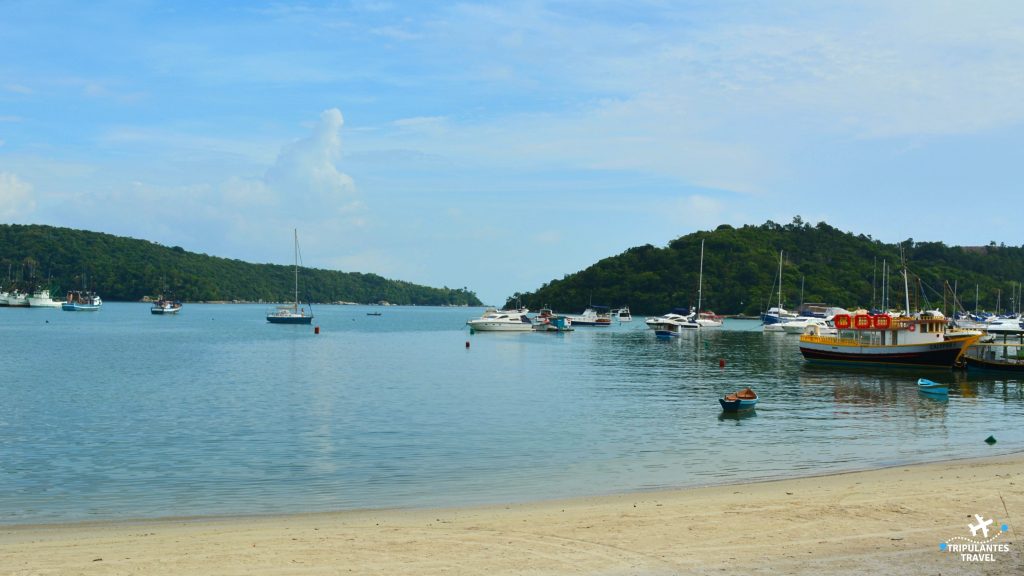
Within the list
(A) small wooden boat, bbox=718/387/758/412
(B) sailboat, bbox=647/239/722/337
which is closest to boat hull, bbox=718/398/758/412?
(A) small wooden boat, bbox=718/387/758/412

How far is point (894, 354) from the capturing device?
70.0m

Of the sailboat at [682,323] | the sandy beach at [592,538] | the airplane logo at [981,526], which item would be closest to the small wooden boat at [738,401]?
the sandy beach at [592,538]

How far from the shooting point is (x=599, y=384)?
5800cm

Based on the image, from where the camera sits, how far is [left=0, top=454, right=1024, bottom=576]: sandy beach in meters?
14.3

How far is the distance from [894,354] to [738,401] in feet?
116

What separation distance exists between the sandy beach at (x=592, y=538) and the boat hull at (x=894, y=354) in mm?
50680

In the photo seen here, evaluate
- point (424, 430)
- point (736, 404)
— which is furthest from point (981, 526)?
point (736, 404)

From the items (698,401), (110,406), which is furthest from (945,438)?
(110,406)

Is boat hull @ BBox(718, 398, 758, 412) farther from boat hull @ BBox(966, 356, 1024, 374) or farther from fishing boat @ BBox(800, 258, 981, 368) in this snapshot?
fishing boat @ BBox(800, 258, 981, 368)

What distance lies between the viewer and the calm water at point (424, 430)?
24.2 meters

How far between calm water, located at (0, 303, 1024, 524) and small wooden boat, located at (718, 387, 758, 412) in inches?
34.4

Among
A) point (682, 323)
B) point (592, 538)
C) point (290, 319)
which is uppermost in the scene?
point (682, 323)

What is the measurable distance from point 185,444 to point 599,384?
3202 cm

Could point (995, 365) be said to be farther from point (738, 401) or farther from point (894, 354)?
point (738, 401)
